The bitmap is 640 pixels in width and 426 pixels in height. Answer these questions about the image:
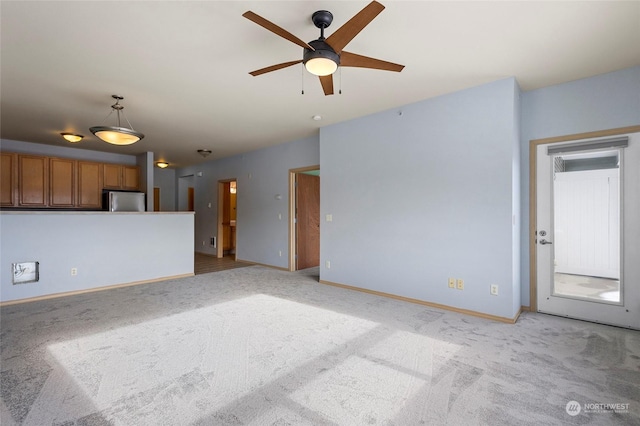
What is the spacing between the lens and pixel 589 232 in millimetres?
3314

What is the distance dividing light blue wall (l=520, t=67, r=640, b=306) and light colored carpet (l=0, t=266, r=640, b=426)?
4.45 feet

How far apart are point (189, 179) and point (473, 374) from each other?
908cm

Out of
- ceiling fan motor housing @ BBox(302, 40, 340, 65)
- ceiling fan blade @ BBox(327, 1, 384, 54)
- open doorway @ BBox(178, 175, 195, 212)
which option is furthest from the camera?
open doorway @ BBox(178, 175, 195, 212)

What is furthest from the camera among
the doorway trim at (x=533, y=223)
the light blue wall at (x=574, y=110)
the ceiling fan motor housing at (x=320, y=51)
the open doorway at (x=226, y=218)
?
the open doorway at (x=226, y=218)

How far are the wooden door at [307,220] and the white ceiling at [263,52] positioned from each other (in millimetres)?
2105

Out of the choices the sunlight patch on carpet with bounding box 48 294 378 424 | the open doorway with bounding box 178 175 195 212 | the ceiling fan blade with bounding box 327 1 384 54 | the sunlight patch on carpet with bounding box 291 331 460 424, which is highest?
the ceiling fan blade with bounding box 327 1 384 54

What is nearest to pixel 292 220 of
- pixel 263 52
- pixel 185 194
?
pixel 263 52

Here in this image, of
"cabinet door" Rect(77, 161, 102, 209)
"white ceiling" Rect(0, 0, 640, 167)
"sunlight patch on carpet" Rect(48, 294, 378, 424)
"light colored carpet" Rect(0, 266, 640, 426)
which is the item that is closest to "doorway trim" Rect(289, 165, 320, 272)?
"white ceiling" Rect(0, 0, 640, 167)

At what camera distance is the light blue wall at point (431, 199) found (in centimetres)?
329

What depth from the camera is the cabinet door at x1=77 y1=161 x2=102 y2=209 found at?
6.43 metres

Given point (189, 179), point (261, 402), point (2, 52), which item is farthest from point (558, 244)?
point (189, 179)

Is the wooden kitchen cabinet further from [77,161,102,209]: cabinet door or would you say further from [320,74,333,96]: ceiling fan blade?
[320,74,333,96]: ceiling fan blade

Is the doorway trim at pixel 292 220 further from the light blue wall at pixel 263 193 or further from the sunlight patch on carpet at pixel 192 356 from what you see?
the sunlight patch on carpet at pixel 192 356

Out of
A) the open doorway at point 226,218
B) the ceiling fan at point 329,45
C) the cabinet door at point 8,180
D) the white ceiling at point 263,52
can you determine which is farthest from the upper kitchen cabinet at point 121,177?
the ceiling fan at point 329,45
